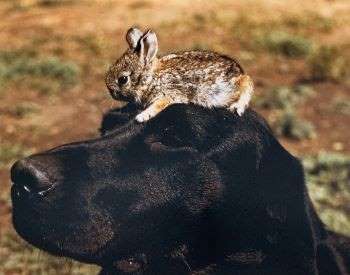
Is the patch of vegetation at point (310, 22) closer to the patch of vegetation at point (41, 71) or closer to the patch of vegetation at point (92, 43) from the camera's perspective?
the patch of vegetation at point (92, 43)

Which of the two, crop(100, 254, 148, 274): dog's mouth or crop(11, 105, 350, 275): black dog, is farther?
crop(100, 254, 148, 274): dog's mouth

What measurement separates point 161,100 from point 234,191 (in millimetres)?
609

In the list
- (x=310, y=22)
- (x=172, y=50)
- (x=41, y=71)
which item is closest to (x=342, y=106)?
(x=172, y=50)

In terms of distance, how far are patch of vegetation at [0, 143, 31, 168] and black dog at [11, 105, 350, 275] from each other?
4425 mm

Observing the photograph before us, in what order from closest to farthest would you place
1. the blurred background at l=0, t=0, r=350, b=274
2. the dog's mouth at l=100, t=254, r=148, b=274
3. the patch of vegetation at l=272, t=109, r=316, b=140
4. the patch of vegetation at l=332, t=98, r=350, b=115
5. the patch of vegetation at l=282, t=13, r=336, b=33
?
the dog's mouth at l=100, t=254, r=148, b=274 < the blurred background at l=0, t=0, r=350, b=274 < the patch of vegetation at l=272, t=109, r=316, b=140 < the patch of vegetation at l=332, t=98, r=350, b=115 < the patch of vegetation at l=282, t=13, r=336, b=33

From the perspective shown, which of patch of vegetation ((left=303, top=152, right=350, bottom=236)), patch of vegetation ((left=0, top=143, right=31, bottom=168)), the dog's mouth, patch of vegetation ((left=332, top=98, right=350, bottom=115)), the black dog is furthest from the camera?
patch of vegetation ((left=332, top=98, right=350, bottom=115))

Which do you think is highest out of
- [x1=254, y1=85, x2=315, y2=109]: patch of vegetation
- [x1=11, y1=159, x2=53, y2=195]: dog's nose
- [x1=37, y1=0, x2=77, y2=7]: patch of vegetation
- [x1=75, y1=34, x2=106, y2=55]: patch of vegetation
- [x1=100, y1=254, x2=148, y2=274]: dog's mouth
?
[x1=11, y1=159, x2=53, y2=195]: dog's nose

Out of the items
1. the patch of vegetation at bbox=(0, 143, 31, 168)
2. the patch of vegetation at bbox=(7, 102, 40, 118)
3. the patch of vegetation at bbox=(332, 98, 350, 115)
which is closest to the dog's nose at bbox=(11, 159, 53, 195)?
the patch of vegetation at bbox=(0, 143, 31, 168)

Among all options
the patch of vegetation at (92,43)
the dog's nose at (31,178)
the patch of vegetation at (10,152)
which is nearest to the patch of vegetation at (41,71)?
the patch of vegetation at (92,43)

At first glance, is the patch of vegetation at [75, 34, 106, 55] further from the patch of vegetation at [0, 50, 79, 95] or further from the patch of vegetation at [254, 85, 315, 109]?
the patch of vegetation at [254, 85, 315, 109]

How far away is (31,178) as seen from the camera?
352 centimetres

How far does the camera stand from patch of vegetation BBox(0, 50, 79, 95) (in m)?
11.4

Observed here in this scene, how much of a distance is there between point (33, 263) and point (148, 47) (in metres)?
2.69

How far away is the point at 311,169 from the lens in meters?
7.80
